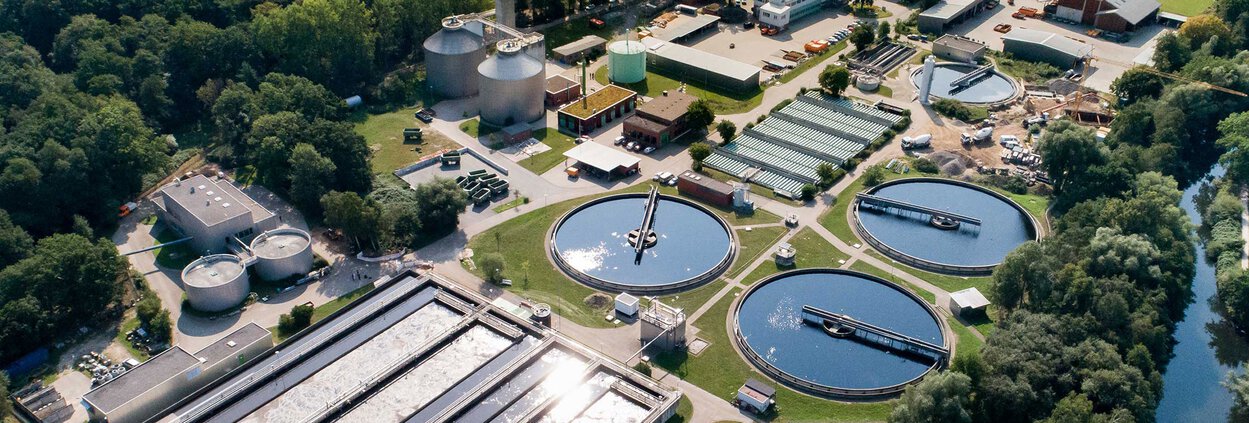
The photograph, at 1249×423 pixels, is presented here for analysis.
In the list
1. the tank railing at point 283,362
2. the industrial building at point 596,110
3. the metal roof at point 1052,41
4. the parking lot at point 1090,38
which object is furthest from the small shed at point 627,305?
the metal roof at point 1052,41

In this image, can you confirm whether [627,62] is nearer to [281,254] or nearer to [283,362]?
[281,254]

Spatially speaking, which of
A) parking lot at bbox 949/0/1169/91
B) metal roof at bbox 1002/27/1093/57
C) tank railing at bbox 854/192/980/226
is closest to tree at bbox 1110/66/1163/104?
parking lot at bbox 949/0/1169/91

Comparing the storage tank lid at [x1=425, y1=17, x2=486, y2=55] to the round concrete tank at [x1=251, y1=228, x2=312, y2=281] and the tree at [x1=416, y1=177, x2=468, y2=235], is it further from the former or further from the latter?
the round concrete tank at [x1=251, y1=228, x2=312, y2=281]

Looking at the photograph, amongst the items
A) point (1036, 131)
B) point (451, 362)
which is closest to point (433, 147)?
point (451, 362)

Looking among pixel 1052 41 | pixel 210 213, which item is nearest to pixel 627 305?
pixel 210 213

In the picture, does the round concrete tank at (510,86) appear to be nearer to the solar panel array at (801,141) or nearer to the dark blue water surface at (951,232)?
the solar panel array at (801,141)
